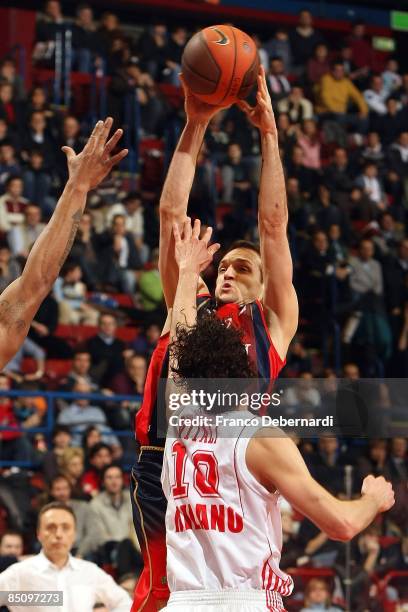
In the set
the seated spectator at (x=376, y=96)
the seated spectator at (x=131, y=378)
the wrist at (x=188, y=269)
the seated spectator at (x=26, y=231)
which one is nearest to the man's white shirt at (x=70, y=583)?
the wrist at (x=188, y=269)

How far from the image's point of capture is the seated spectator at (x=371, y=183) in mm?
13906

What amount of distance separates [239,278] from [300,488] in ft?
5.13

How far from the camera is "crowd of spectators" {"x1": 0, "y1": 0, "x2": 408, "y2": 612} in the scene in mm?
8273

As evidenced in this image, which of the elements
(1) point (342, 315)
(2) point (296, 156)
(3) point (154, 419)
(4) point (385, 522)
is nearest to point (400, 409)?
(1) point (342, 315)

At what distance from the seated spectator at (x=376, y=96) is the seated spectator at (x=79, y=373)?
7.30 meters

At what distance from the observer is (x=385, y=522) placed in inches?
329

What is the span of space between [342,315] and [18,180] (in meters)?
3.79

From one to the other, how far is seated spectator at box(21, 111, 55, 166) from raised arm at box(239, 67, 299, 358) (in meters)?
7.30

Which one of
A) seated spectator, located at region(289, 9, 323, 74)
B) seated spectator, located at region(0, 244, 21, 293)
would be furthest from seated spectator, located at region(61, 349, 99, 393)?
seated spectator, located at region(289, 9, 323, 74)

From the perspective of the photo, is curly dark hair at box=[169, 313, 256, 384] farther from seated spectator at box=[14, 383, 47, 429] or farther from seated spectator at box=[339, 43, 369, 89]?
seated spectator at box=[339, 43, 369, 89]

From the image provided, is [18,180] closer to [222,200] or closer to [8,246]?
[8,246]

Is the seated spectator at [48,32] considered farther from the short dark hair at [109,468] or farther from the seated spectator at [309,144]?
the short dark hair at [109,468]

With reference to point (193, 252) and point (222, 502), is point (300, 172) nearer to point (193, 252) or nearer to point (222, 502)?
point (193, 252)

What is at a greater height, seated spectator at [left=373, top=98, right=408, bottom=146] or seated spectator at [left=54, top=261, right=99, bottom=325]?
seated spectator at [left=373, top=98, right=408, bottom=146]
